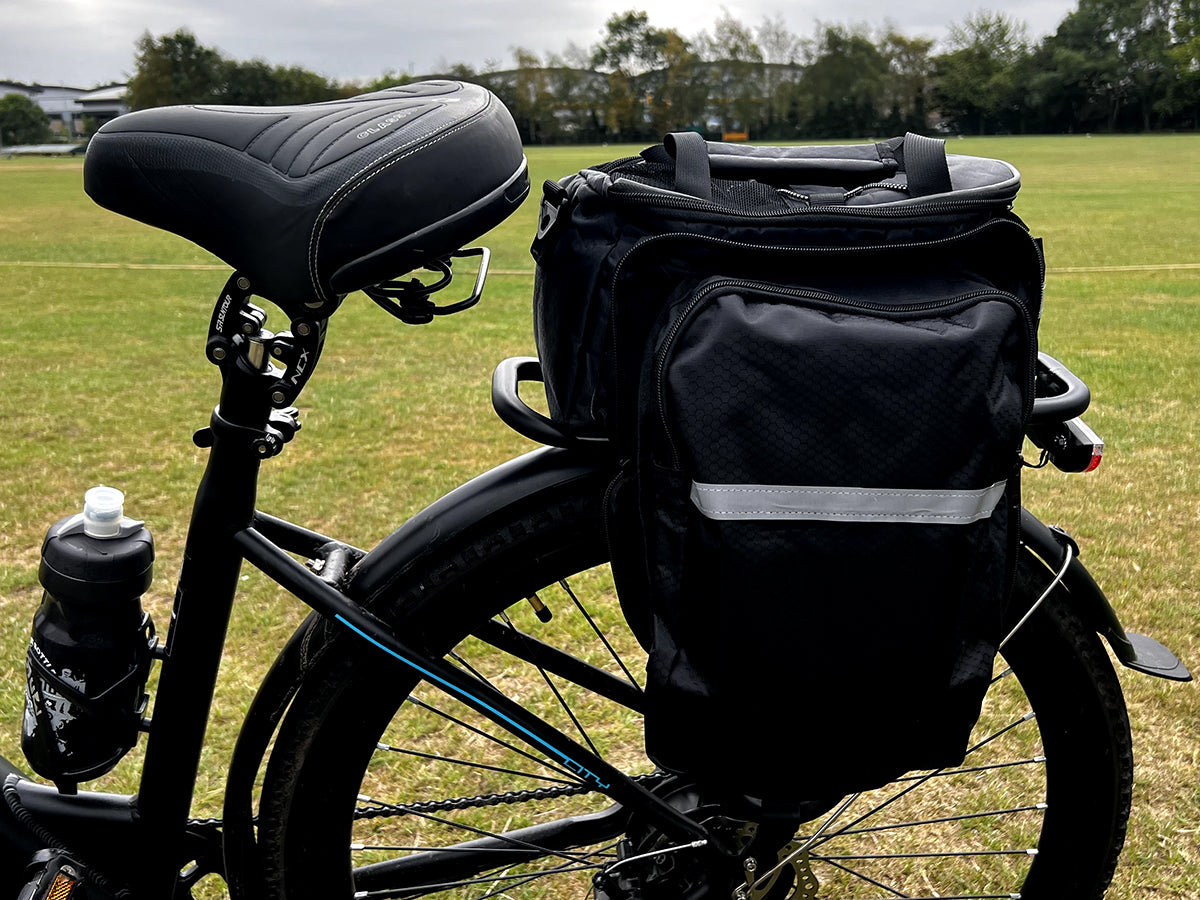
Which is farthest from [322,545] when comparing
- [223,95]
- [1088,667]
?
[223,95]

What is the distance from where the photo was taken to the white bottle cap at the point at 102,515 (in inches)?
57.5

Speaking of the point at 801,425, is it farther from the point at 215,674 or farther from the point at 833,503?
the point at 215,674

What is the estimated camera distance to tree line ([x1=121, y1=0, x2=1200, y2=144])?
233 ft

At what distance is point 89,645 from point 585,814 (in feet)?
2.71

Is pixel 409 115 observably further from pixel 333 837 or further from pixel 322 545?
pixel 333 837

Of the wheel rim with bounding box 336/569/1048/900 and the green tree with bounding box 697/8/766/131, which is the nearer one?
the wheel rim with bounding box 336/569/1048/900

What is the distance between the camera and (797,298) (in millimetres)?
1102

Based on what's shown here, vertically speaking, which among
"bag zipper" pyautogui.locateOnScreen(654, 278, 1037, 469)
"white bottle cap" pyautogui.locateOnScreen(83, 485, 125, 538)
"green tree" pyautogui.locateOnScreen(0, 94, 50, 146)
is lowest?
"white bottle cap" pyautogui.locateOnScreen(83, 485, 125, 538)

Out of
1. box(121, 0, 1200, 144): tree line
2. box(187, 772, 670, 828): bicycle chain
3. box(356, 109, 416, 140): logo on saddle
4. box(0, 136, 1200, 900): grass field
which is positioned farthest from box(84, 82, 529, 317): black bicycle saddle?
box(121, 0, 1200, 144): tree line

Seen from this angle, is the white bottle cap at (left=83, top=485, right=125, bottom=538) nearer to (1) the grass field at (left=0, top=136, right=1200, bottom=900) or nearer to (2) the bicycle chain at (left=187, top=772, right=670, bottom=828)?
(2) the bicycle chain at (left=187, top=772, right=670, bottom=828)

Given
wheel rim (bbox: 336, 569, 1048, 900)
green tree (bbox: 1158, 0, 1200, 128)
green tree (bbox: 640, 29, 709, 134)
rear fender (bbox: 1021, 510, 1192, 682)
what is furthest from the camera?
green tree (bbox: 640, 29, 709, 134)

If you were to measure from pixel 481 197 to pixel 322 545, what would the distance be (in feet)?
1.87

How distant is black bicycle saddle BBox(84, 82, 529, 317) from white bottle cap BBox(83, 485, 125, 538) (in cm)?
50

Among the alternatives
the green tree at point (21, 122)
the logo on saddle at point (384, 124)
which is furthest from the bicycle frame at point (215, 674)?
the green tree at point (21, 122)
